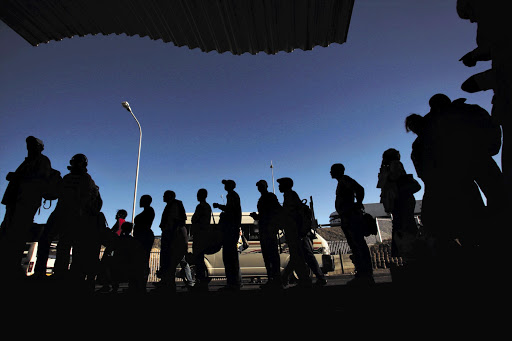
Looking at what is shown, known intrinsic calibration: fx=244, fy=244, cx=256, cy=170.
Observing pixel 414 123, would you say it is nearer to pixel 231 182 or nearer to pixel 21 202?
pixel 231 182

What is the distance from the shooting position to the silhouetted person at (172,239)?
3723mm

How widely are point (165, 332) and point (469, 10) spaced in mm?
3111

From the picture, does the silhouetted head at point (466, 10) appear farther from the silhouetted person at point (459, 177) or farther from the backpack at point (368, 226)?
the backpack at point (368, 226)

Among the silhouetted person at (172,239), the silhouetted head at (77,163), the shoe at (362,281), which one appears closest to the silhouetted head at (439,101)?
the shoe at (362,281)

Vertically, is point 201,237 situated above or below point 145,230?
below

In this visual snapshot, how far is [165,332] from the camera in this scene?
1.77 meters

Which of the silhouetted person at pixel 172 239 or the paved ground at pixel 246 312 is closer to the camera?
the paved ground at pixel 246 312

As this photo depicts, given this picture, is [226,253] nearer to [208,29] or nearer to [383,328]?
[383,328]

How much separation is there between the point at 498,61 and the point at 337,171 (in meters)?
2.71

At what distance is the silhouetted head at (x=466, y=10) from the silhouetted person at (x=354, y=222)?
2.31m

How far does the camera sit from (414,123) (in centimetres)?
286

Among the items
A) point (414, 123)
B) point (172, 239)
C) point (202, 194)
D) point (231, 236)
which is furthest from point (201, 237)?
point (414, 123)

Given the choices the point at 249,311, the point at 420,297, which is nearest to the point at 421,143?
the point at 420,297

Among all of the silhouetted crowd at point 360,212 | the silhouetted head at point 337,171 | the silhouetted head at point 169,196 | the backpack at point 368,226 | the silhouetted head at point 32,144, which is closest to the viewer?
the silhouetted crowd at point 360,212
